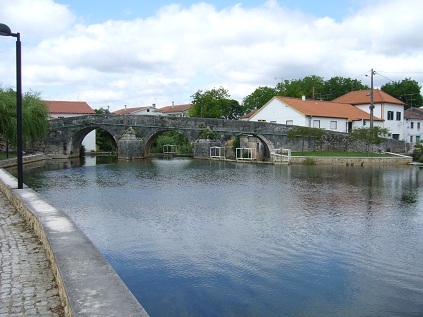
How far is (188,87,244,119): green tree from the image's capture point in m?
62.1

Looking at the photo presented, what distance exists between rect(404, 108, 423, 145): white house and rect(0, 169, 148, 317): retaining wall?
46322 millimetres

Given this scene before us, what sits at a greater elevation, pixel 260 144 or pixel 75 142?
pixel 75 142

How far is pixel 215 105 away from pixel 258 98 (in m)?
5.99

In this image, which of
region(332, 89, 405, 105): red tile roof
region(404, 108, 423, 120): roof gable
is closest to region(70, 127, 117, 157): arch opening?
region(332, 89, 405, 105): red tile roof

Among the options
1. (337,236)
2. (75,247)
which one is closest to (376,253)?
(337,236)

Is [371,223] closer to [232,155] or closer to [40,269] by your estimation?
[40,269]

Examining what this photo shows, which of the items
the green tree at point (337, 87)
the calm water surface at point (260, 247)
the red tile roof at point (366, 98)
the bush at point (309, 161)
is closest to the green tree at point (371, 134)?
the bush at point (309, 161)

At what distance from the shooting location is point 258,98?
6281 centimetres

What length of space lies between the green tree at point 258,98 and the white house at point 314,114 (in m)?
16.4

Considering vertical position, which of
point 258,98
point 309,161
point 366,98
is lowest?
point 309,161

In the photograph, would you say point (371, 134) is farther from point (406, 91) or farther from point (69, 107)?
point (69, 107)

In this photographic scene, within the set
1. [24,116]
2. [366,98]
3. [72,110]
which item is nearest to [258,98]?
[366,98]

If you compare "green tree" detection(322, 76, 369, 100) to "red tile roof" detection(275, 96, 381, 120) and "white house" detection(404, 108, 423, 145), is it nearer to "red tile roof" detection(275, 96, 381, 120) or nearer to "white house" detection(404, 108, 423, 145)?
"white house" detection(404, 108, 423, 145)

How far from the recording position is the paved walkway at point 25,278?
178 inches
